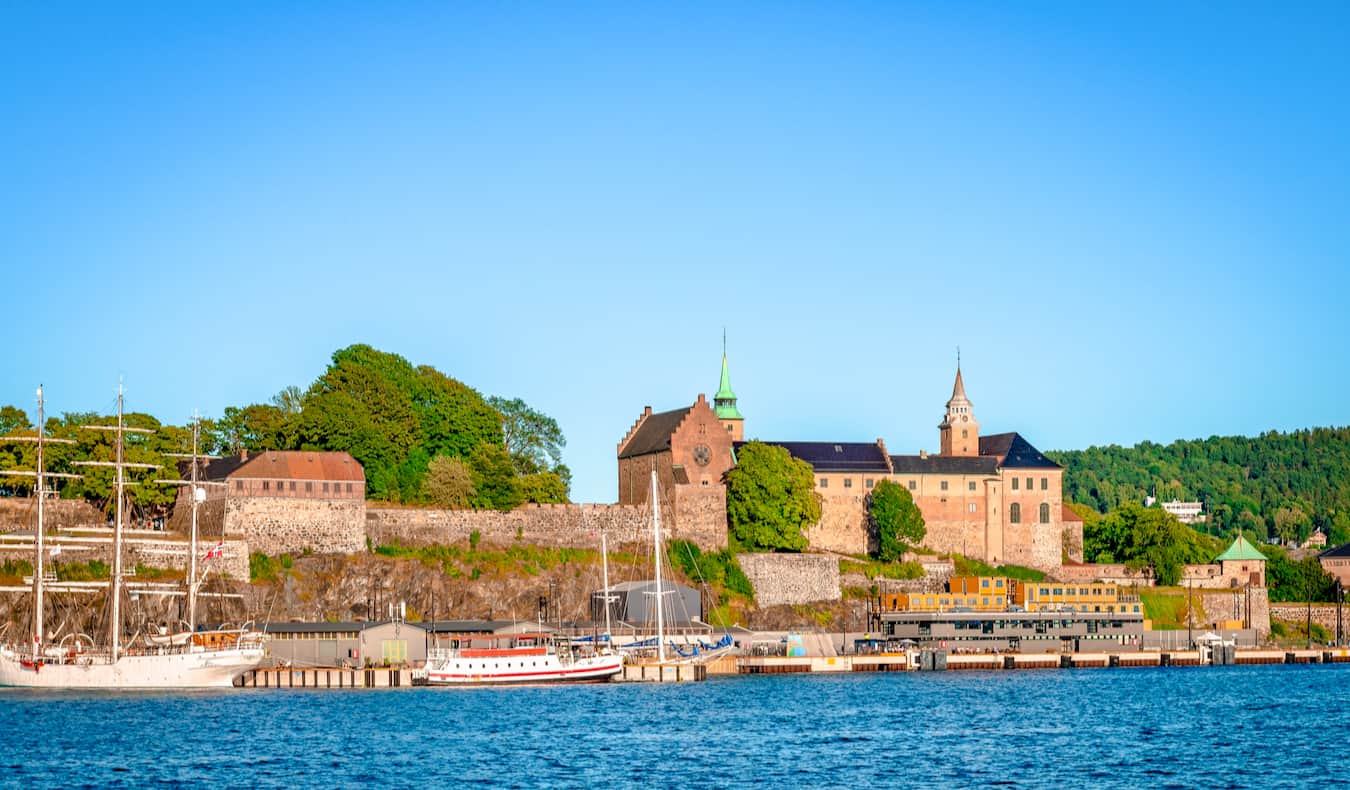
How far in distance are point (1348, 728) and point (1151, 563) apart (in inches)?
2389

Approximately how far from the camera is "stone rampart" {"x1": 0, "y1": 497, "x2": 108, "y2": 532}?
102 metres

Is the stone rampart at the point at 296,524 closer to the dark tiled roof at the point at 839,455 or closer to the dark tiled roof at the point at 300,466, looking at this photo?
the dark tiled roof at the point at 300,466

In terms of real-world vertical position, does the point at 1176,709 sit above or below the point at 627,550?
below

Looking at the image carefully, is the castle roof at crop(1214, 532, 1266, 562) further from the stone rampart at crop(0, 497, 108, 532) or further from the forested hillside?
the stone rampart at crop(0, 497, 108, 532)

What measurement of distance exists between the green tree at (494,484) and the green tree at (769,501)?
47.5 ft

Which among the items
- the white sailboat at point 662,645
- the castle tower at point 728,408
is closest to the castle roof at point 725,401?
the castle tower at point 728,408

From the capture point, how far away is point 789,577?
119438mm

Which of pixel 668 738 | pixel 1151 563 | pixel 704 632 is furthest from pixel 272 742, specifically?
pixel 1151 563

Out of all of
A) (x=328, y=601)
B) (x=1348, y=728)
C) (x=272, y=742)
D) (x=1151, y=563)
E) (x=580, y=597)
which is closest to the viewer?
(x=272, y=742)

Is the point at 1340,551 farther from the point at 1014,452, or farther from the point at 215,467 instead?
the point at 215,467

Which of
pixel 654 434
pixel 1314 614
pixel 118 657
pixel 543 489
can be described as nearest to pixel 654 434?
pixel 654 434

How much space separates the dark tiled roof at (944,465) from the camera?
13200 centimetres

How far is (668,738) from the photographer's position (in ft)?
230

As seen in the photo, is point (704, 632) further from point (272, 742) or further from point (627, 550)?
point (272, 742)
